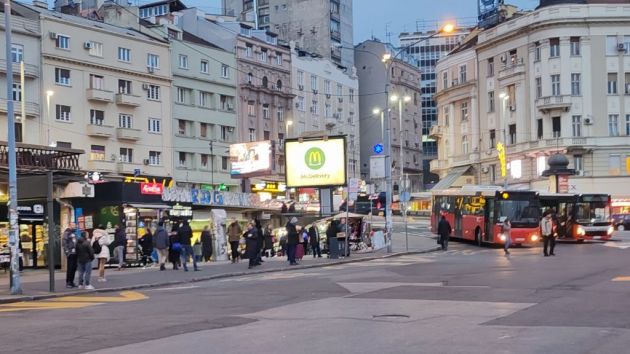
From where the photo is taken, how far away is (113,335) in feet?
38.9

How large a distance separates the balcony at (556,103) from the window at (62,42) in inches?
1631

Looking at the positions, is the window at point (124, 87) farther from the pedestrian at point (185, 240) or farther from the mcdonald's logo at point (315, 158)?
the pedestrian at point (185, 240)

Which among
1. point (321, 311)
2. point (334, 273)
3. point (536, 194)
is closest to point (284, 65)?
point (536, 194)

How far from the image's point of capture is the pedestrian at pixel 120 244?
1160 inches

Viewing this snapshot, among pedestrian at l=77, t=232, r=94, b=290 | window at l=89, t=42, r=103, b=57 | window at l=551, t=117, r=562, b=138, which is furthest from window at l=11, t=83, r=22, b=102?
window at l=551, t=117, r=562, b=138

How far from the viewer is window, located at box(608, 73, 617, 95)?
235 feet

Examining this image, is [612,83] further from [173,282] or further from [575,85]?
[173,282]

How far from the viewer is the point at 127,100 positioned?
208 ft

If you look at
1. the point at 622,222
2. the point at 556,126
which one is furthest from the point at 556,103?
the point at 622,222

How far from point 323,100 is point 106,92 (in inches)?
1362

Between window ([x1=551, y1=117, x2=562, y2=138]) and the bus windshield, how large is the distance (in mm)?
35025

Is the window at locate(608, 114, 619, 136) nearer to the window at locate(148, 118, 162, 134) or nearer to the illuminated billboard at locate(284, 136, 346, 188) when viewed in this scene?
the illuminated billboard at locate(284, 136, 346, 188)

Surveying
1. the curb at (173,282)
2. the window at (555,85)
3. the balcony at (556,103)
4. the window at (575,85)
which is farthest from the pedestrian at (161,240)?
the window at (575,85)

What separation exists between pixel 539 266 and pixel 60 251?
17.7 metres
